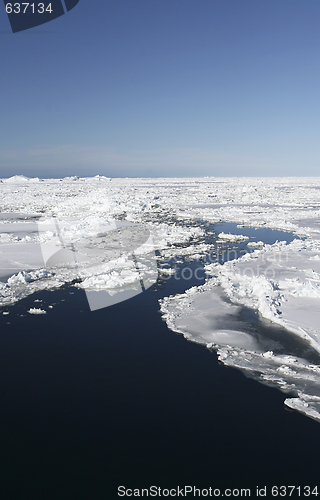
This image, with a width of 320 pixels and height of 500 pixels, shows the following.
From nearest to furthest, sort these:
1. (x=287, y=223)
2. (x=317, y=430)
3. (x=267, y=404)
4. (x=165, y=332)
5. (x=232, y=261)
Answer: (x=317, y=430)
(x=267, y=404)
(x=165, y=332)
(x=232, y=261)
(x=287, y=223)

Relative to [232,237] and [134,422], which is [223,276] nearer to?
[134,422]

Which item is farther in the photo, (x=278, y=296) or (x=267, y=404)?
(x=278, y=296)

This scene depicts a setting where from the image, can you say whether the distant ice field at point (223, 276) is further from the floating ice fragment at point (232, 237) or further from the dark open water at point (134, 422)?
the dark open water at point (134, 422)

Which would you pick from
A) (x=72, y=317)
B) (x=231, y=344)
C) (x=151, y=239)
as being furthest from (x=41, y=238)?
(x=231, y=344)

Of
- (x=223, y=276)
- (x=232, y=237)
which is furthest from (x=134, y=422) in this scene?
(x=232, y=237)

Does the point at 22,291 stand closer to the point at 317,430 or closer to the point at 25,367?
the point at 25,367

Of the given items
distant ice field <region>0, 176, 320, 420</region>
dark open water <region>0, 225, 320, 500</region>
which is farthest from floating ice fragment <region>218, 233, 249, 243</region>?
dark open water <region>0, 225, 320, 500</region>

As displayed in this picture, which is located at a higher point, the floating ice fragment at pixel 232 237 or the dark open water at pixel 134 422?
the floating ice fragment at pixel 232 237

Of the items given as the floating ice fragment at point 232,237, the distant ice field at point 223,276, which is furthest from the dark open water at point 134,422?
the floating ice fragment at point 232,237
